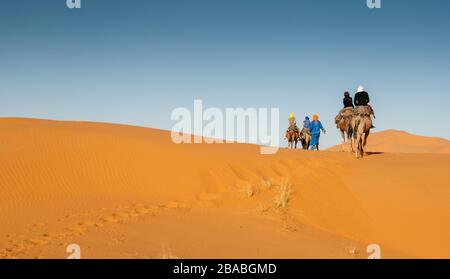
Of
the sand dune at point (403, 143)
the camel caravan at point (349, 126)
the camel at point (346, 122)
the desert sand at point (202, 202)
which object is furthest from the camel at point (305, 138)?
the sand dune at point (403, 143)

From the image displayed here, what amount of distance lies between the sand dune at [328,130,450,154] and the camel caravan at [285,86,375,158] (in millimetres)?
33903

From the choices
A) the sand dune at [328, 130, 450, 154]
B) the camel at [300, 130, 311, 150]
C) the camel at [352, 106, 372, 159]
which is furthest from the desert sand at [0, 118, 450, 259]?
the sand dune at [328, 130, 450, 154]

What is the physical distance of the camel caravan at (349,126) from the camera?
15.1m

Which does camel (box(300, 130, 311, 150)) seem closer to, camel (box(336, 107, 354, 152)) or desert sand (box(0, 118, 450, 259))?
camel (box(336, 107, 354, 152))

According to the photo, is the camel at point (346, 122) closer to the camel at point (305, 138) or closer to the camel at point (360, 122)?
the camel at point (360, 122)

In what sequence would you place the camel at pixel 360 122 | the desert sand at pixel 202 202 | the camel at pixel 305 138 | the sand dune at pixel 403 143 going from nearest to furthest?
the desert sand at pixel 202 202 < the camel at pixel 360 122 < the camel at pixel 305 138 < the sand dune at pixel 403 143

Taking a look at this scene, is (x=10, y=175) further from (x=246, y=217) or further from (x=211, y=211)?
→ (x=246, y=217)

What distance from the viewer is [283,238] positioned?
7.28m

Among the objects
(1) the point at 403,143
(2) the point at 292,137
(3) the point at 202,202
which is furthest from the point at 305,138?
(1) the point at 403,143

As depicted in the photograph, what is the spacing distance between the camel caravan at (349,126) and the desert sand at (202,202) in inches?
60.2

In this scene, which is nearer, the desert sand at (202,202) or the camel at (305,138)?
the desert sand at (202,202)

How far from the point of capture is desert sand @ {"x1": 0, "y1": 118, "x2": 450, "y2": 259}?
6.52 m

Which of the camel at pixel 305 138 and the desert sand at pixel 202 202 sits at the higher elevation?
the camel at pixel 305 138
